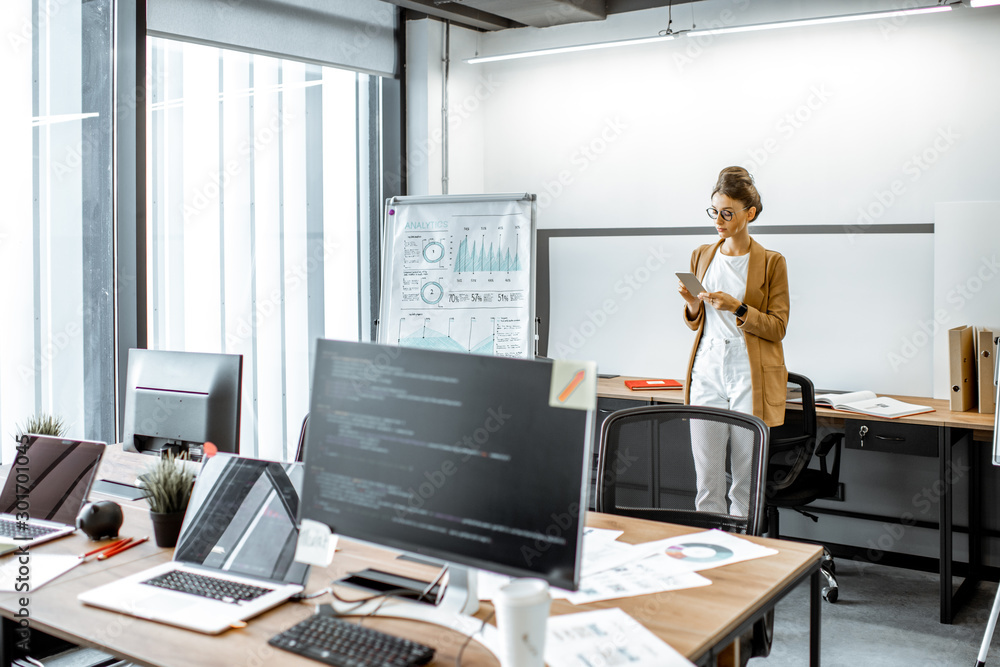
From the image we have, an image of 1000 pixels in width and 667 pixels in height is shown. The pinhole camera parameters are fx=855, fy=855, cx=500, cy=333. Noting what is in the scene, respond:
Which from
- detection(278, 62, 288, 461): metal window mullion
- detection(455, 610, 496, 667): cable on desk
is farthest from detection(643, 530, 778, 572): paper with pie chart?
detection(278, 62, 288, 461): metal window mullion

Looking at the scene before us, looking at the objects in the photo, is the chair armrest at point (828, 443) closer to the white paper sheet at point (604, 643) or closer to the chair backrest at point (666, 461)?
the chair backrest at point (666, 461)

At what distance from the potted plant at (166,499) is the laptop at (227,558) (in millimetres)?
67

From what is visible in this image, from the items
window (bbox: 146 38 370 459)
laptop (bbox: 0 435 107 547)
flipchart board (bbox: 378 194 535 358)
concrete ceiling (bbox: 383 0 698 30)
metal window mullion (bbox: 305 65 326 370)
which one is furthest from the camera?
metal window mullion (bbox: 305 65 326 370)

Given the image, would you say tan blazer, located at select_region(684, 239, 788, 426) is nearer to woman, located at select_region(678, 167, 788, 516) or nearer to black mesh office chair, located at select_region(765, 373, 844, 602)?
woman, located at select_region(678, 167, 788, 516)

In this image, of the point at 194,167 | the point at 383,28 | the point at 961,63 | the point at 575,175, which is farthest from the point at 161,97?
the point at 961,63

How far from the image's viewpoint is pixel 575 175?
4770 mm

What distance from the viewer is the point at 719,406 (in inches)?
131

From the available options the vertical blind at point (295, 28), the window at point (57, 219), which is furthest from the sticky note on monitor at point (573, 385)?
the vertical blind at point (295, 28)

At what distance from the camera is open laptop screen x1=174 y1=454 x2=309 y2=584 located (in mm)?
1669

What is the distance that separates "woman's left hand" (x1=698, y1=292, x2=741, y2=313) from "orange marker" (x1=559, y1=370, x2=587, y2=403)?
82.9 inches

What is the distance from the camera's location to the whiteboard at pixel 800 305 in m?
3.91

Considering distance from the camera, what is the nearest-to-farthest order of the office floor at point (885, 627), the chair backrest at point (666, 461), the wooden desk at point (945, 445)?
the chair backrest at point (666, 461), the office floor at point (885, 627), the wooden desk at point (945, 445)

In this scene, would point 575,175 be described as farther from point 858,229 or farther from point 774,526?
point 774,526

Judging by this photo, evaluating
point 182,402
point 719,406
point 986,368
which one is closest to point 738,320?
point 719,406
